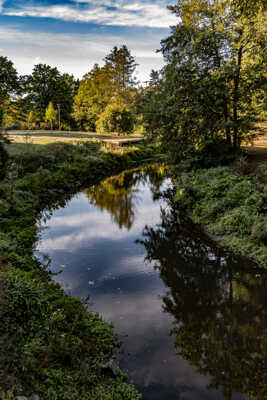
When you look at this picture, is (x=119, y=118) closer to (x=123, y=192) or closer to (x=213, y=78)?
(x=123, y=192)

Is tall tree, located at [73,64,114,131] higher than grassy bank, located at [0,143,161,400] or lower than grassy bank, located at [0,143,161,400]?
higher

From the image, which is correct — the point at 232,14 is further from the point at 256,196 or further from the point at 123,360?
the point at 123,360

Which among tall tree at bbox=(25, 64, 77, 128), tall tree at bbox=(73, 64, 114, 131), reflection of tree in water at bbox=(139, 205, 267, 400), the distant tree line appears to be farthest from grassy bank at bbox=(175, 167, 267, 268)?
tall tree at bbox=(25, 64, 77, 128)

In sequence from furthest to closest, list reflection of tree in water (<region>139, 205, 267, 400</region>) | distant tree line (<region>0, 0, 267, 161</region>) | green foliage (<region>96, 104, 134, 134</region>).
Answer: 1. green foliage (<region>96, 104, 134, 134</region>)
2. distant tree line (<region>0, 0, 267, 161</region>)
3. reflection of tree in water (<region>139, 205, 267, 400</region>)

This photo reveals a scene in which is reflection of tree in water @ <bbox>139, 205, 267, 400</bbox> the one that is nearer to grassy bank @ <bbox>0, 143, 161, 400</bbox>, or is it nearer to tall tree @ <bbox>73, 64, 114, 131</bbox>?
grassy bank @ <bbox>0, 143, 161, 400</bbox>

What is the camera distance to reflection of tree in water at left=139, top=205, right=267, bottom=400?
6.19 m

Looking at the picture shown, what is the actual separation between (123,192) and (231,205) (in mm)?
11078

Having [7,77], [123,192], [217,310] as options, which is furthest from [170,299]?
[7,77]

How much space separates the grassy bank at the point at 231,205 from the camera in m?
10.9

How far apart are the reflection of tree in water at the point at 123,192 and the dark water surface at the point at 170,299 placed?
994mm

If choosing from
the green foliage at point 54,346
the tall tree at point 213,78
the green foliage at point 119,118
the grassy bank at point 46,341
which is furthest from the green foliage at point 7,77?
the green foliage at point 54,346

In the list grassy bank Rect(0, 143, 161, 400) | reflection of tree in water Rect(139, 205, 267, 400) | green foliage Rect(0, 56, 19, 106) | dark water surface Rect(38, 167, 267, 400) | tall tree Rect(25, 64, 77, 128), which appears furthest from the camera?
tall tree Rect(25, 64, 77, 128)

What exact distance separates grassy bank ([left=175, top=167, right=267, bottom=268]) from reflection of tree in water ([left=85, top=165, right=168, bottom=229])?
3.27 m

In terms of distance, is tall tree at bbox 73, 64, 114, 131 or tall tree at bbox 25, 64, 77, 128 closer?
tall tree at bbox 73, 64, 114, 131
